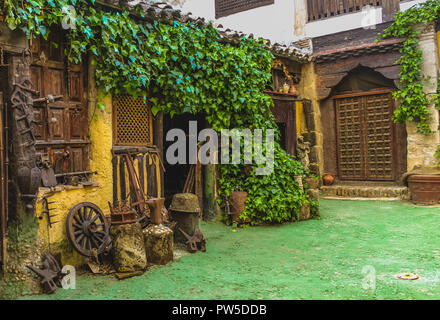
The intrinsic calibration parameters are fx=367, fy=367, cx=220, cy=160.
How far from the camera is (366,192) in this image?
925 centimetres

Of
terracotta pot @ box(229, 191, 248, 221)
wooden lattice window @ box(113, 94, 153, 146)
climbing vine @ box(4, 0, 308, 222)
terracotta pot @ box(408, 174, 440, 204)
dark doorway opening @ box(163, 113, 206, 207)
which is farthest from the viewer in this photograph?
terracotta pot @ box(408, 174, 440, 204)

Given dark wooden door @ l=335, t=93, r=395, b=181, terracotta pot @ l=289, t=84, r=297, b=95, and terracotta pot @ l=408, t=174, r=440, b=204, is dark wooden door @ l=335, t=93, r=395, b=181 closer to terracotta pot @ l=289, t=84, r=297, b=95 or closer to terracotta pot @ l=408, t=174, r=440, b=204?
terracotta pot @ l=408, t=174, r=440, b=204

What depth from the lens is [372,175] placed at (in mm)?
9641

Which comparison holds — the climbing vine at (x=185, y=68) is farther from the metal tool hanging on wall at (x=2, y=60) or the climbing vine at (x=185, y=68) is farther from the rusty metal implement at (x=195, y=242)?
the rusty metal implement at (x=195, y=242)

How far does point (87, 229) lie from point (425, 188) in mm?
6990

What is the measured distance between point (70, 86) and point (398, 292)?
433 cm

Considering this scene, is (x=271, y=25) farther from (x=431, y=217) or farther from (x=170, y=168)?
(x=431, y=217)

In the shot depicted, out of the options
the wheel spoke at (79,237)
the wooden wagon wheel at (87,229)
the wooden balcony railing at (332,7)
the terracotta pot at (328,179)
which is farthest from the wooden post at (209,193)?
the wooden balcony railing at (332,7)

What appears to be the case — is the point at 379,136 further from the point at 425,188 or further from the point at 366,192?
the point at 425,188

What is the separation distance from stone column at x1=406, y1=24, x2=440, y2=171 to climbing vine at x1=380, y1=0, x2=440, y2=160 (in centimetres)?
10
